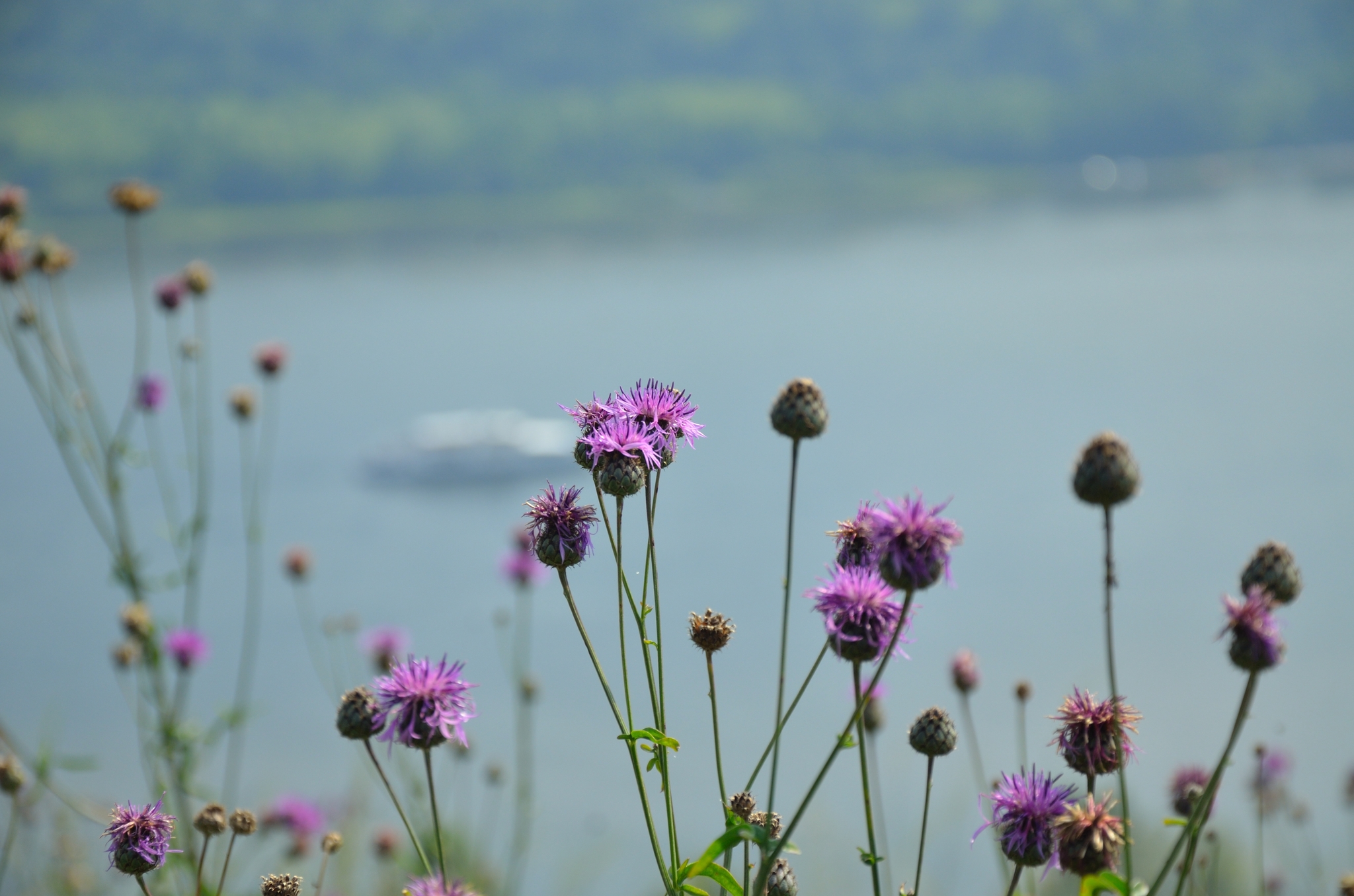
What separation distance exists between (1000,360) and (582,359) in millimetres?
4671

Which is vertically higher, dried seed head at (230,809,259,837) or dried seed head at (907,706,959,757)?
dried seed head at (907,706,959,757)

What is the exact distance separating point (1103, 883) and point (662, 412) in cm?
78

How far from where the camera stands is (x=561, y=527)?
1485 mm

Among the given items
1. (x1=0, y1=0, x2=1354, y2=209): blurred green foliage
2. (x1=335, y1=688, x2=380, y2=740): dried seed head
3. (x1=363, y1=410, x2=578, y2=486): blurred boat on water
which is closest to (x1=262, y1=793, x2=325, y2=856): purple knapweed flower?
(x1=335, y1=688, x2=380, y2=740): dried seed head

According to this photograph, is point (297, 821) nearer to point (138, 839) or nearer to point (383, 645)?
point (383, 645)

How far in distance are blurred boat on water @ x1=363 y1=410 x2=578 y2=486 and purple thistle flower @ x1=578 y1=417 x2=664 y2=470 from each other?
8.66 meters

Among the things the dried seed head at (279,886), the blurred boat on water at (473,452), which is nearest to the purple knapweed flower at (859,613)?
the dried seed head at (279,886)

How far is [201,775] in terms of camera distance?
525 centimetres

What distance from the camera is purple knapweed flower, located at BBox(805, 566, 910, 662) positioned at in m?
1.30

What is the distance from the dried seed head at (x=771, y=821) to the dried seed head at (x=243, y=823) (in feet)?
2.54

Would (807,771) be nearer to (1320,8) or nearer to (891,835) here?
(891,835)

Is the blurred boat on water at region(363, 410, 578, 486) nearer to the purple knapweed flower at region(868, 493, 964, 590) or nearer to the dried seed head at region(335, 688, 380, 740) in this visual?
the dried seed head at region(335, 688, 380, 740)

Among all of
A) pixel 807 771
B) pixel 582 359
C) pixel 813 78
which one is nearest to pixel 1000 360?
pixel 582 359

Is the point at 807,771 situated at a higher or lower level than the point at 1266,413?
lower
